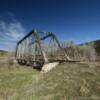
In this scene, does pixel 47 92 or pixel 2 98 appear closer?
pixel 2 98

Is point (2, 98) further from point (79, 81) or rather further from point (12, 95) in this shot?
point (79, 81)

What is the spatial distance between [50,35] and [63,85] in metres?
9.01

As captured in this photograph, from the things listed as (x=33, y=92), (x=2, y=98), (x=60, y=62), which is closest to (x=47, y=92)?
(x=33, y=92)

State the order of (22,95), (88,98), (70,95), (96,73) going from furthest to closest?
(96,73)
(22,95)
(70,95)
(88,98)

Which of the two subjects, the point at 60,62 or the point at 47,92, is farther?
the point at 60,62

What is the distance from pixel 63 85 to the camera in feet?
20.4

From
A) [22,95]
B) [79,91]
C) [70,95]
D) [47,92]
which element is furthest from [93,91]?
[22,95]

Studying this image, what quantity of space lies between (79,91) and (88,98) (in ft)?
1.88

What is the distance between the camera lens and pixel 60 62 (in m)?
10.8

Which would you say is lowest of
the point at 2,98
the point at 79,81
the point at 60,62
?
the point at 2,98

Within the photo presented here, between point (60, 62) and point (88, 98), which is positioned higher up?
point (60, 62)

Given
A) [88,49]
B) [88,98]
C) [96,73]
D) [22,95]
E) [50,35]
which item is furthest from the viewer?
[88,49]

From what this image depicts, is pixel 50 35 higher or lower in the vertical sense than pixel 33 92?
higher

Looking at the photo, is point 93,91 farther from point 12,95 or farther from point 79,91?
point 12,95
